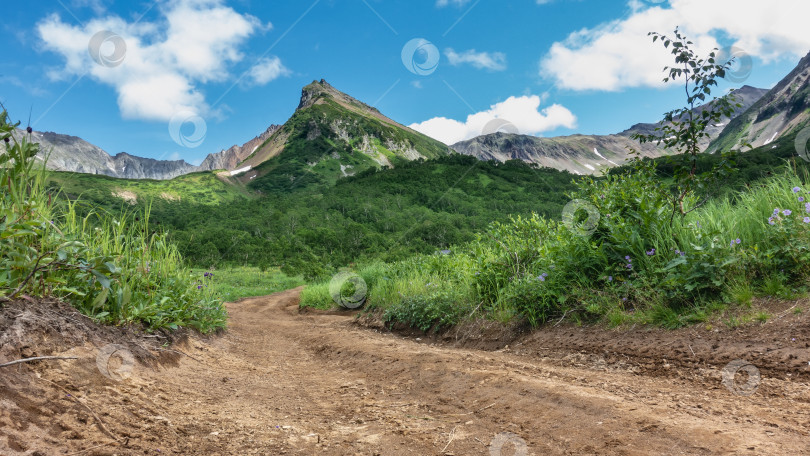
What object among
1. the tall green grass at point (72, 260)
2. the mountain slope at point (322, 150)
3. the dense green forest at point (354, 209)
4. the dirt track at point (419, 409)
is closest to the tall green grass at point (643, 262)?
the dirt track at point (419, 409)

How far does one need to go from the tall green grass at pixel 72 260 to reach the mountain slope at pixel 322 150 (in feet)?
445

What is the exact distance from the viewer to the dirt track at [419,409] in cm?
191

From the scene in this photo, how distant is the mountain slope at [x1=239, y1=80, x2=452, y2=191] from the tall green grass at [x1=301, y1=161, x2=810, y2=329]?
134679mm

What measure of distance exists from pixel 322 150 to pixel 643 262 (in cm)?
16013

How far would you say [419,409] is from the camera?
3.02 metres

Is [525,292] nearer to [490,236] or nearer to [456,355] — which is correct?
[456,355]

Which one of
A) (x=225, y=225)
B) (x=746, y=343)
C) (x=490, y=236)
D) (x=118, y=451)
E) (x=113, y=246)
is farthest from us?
(x=225, y=225)

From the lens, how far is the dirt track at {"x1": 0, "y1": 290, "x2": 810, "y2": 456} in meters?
1.91

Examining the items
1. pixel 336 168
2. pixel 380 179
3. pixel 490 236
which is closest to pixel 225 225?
pixel 380 179

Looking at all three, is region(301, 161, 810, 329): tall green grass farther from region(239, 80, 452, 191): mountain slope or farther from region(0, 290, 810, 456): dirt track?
region(239, 80, 452, 191): mountain slope

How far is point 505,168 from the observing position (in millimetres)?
129000

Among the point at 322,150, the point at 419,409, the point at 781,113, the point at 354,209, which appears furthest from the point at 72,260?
the point at 781,113

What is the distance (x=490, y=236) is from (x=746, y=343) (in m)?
5.53

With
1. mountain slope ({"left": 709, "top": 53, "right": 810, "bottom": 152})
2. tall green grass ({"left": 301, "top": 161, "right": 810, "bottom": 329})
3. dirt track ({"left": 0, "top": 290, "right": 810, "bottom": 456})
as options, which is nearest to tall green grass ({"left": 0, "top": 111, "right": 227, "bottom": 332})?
dirt track ({"left": 0, "top": 290, "right": 810, "bottom": 456})
